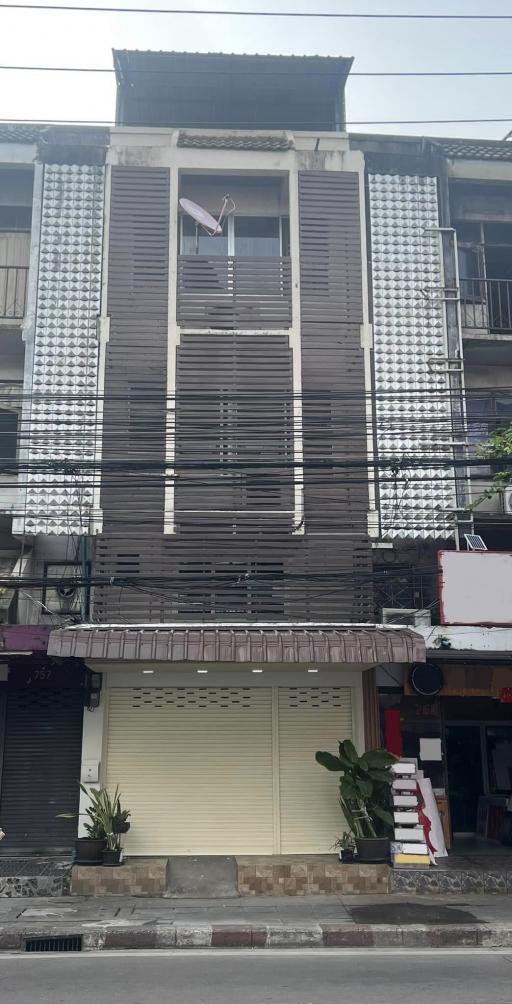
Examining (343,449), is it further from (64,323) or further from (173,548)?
(64,323)

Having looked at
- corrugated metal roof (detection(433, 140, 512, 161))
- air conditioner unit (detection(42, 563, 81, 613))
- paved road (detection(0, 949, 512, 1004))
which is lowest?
paved road (detection(0, 949, 512, 1004))

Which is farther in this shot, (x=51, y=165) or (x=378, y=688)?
(x=51, y=165)

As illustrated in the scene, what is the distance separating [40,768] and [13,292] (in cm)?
877

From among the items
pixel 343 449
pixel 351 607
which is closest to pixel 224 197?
pixel 343 449

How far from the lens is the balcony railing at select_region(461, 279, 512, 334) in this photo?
1742 cm

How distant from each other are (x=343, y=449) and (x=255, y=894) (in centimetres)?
734

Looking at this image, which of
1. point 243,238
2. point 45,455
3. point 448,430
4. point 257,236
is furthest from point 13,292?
point 448,430

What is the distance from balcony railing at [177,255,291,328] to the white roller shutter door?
6561 mm

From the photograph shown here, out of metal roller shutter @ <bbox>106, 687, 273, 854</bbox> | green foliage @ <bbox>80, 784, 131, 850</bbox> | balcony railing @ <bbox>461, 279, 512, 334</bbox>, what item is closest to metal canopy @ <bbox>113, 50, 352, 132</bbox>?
balcony railing @ <bbox>461, 279, 512, 334</bbox>

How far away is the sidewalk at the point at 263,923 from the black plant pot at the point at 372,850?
753mm

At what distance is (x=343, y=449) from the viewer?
15.6m

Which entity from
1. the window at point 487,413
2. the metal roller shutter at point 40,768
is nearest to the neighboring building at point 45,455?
the metal roller shutter at point 40,768

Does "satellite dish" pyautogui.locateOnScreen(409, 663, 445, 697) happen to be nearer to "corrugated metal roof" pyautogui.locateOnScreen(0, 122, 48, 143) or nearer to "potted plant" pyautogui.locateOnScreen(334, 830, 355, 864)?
"potted plant" pyautogui.locateOnScreen(334, 830, 355, 864)

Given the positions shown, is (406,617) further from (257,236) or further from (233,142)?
(233,142)
